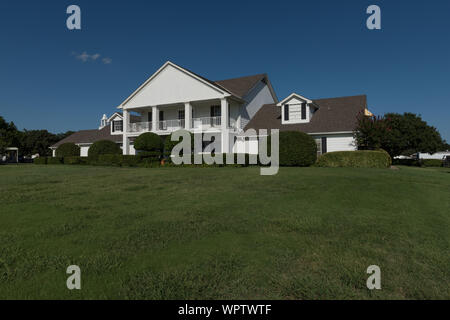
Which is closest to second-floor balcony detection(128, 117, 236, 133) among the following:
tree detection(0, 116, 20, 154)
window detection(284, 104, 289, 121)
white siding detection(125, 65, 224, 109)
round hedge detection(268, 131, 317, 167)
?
white siding detection(125, 65, 224, 109)

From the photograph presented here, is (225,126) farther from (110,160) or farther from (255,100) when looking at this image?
(110,160)

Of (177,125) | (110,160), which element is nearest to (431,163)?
(177,125)

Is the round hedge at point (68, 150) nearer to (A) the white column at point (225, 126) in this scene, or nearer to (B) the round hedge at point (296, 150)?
(A) the white column at point (225, 126)

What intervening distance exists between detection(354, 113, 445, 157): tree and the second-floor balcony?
1149cm

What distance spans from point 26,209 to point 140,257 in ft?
13.2

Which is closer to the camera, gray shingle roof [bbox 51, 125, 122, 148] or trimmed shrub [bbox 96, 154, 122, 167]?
trimmed shrub [bbox 96, 154, 122, 167]

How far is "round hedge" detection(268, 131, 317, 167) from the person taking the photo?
60.0 feet

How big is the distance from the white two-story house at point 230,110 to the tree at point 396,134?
112cm

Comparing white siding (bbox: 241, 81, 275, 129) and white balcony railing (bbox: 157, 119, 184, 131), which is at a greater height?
white siding (bbox: 241, 81, 275, 129)

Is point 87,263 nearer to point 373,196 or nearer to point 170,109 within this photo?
point 373,196

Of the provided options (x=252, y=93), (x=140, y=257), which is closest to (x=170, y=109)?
(x=252, y=93)

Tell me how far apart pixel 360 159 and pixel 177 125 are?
56.9ft

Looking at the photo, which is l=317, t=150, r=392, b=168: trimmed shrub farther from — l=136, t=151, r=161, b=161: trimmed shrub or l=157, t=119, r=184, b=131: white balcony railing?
l=157, t=119, r=184, b=131: white balcony railing
